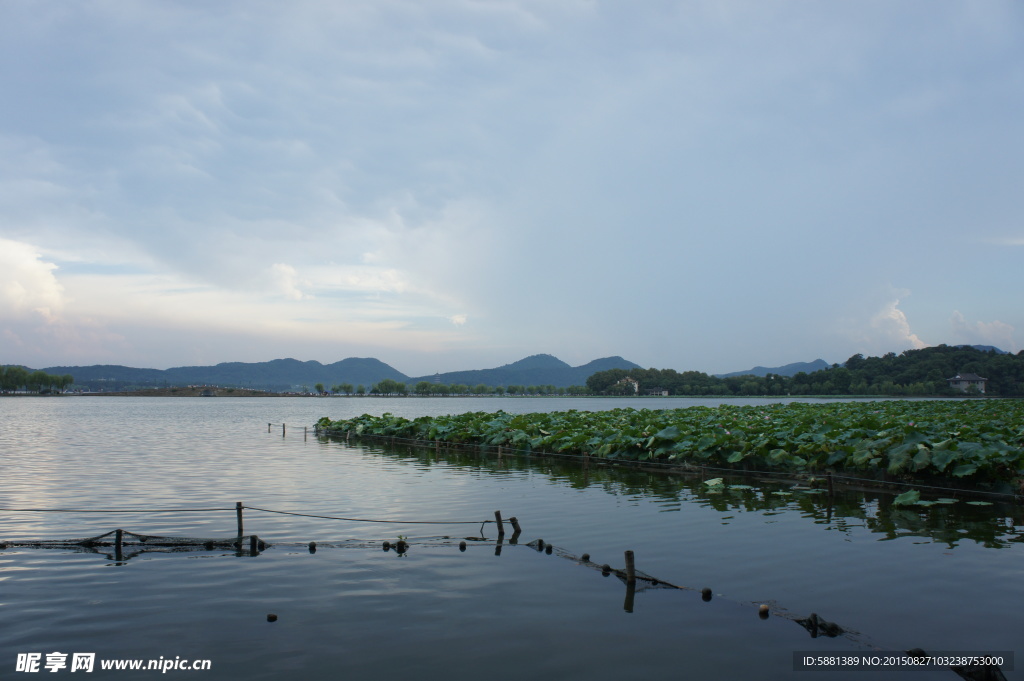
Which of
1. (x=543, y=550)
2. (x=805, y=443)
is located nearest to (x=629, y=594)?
(x=543, y=550)

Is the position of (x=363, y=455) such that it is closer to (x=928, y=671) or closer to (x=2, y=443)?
(x=2, y=443)

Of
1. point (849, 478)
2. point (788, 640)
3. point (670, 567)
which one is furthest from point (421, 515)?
point (849, 478)

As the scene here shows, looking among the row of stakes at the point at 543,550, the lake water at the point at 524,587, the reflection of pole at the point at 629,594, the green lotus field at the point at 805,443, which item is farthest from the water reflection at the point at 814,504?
the reflection of pole at the point at 629,594

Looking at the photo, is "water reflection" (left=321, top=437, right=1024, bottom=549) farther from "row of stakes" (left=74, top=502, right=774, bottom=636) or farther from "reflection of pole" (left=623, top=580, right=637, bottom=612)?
"reflection of pole" (left=623, top=580, right=637, bottom=612)

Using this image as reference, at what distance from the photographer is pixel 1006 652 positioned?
6062mm

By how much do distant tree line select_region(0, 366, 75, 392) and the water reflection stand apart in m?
192

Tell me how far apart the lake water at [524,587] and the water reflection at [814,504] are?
0.09m

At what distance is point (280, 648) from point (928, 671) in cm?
613

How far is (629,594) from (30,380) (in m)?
208

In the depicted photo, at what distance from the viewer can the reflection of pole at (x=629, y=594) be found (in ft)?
24.1

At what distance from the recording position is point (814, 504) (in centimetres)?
1352

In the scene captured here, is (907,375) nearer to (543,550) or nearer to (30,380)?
(543,550)

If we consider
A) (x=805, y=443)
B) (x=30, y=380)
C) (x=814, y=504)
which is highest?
(x=30, y=380)

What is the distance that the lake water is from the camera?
20.3 ft
